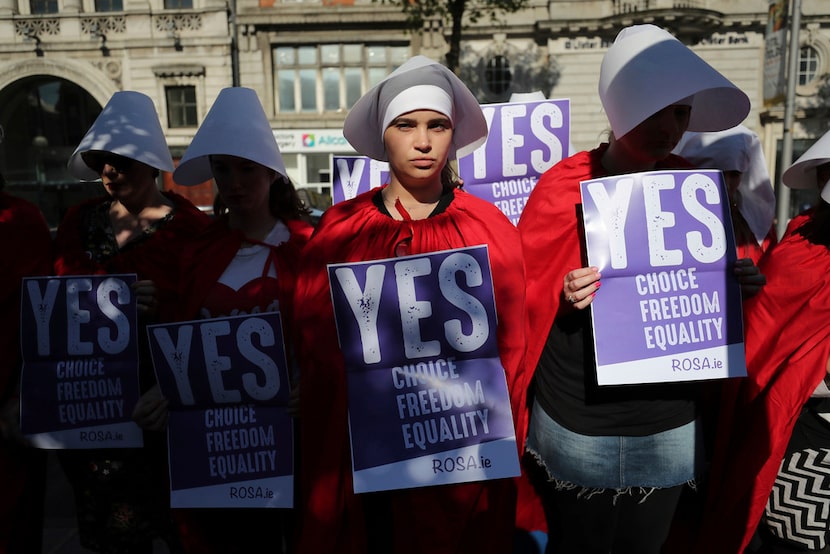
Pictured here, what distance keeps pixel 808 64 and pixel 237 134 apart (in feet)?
80.4

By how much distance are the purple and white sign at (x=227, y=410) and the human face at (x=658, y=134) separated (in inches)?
53.6

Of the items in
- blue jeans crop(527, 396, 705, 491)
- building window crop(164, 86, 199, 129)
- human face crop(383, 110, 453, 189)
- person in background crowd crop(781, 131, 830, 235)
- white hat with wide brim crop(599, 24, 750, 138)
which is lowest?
blue jeans crop(527, 396, 705, 491)

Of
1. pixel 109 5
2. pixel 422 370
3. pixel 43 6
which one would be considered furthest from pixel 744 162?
pixel 43 6

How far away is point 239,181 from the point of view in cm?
245

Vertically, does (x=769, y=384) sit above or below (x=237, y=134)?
below

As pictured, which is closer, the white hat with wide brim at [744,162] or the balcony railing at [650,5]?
the white hat with wide brim at [744,162]

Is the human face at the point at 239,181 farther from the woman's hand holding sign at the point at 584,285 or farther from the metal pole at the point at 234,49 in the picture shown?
the metal pole at the point at 234,49

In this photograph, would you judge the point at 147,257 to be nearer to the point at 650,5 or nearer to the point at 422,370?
the point at 422,370

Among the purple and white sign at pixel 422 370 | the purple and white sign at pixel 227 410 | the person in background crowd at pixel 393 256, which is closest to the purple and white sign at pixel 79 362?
the purple and white sign at pixel 227 410

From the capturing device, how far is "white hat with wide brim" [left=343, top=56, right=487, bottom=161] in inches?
78.9

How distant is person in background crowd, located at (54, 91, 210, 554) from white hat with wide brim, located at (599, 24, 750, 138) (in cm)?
173

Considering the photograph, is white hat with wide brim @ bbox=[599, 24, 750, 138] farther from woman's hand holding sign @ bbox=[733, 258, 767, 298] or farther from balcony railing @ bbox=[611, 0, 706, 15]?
balcony railing @ bbox=[611, 0, 706, 15]

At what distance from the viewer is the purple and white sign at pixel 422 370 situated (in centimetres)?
191

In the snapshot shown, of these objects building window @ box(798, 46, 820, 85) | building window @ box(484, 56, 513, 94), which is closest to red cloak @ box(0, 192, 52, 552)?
building window @ box(484, 56, 513, 94)
